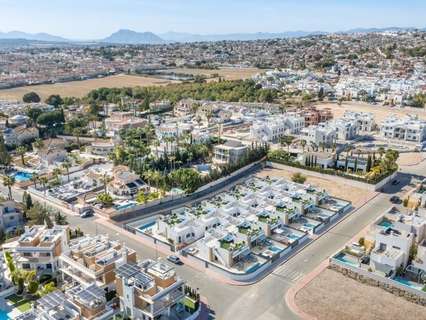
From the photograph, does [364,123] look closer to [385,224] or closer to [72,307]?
[385,224]

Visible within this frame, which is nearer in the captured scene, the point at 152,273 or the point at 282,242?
the point at 152,273

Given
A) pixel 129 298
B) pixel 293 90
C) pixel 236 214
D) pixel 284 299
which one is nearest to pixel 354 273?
pixel 284 299

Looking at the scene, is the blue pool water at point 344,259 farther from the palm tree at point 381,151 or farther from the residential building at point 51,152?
the residential building at point 51,152

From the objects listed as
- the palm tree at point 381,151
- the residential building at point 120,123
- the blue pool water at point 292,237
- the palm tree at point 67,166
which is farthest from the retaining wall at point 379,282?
the residential building at point 120,123

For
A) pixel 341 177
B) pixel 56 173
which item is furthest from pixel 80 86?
pixel 341 177

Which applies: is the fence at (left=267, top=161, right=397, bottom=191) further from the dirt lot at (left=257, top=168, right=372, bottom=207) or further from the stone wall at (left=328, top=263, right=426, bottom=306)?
the stone wall at (left=328, top=263, right=426, bottom=306)

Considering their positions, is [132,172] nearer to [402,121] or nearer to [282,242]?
[282,242]
